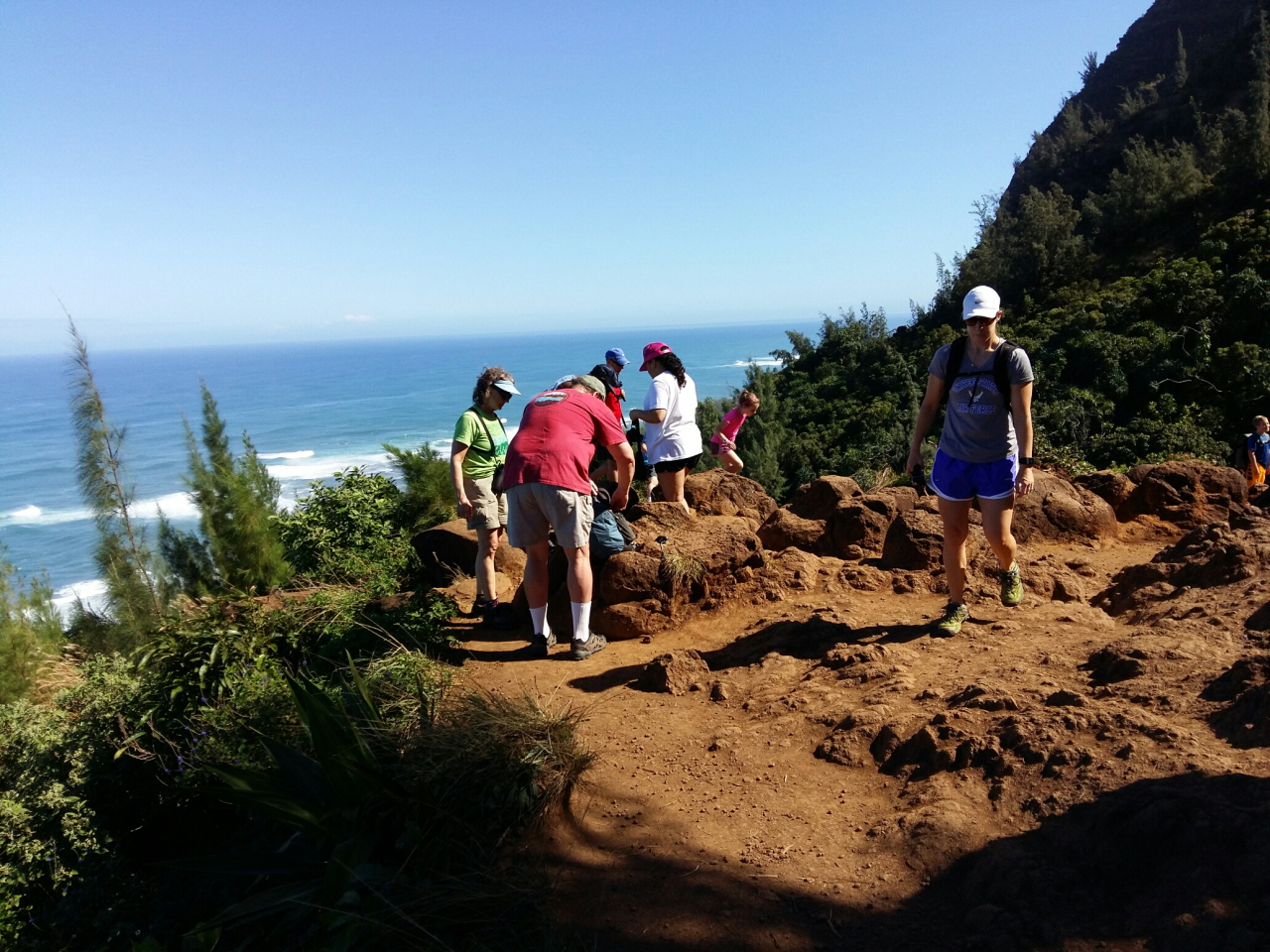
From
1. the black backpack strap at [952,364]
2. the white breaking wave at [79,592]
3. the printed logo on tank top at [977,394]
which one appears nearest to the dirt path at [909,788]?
the printed logo on tank top at [977,394]

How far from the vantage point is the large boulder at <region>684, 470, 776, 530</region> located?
7457 millimetres

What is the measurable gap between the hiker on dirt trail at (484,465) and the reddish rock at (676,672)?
1560 millimetres

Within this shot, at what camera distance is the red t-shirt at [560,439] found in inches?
180

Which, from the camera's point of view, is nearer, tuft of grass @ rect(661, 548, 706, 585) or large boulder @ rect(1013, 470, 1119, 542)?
tuft of grass @ rect(661, 548, 706, 585)

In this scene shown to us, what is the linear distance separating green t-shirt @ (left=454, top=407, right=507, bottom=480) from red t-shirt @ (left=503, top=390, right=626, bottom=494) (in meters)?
0.92

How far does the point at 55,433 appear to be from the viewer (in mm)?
84938

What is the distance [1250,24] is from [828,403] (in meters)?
28.0

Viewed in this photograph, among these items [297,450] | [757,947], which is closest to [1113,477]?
[757,947]

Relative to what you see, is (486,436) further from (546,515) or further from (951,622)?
(951,622)

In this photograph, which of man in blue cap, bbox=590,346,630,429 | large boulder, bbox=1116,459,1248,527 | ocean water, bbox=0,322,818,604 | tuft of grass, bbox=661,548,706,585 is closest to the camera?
tuft of grass, bbox=661,548,706,585

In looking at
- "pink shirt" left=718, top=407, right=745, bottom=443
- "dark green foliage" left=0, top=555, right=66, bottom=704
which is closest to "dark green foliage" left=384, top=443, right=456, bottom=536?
"pink shirt" left=718, top=407, right=745, bottom=443

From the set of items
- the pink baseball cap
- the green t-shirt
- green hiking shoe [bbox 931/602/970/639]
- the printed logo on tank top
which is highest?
the pink baseball cap

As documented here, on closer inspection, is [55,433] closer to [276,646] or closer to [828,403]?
[828,403]

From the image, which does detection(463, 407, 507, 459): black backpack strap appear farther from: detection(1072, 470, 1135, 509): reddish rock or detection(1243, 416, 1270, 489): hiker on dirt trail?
detection(1243, 416, 1270, 489): hiker on dirt trail
